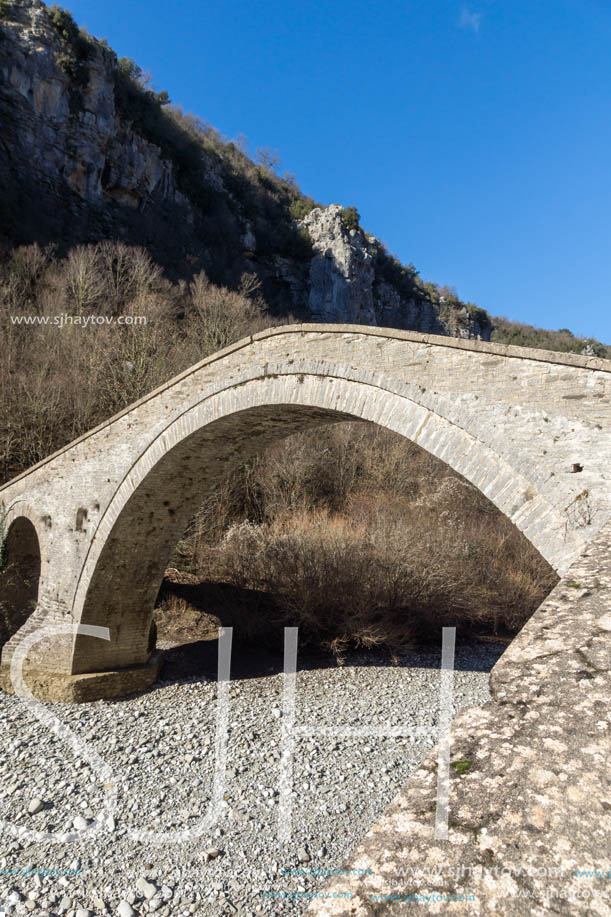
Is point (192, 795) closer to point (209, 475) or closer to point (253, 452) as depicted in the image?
point (209, 475)

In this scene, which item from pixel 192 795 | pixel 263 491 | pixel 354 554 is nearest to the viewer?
pixel 192 795

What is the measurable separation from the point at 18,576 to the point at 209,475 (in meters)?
5.07

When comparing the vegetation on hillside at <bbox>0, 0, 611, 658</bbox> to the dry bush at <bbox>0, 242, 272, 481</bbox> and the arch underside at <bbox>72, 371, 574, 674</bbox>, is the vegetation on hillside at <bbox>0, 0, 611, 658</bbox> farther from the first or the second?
the arch underside at <bbox>72, 371, 574, 674</bbox>

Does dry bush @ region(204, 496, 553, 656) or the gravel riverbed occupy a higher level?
dry bush @ region(204, 496, 553, 656)

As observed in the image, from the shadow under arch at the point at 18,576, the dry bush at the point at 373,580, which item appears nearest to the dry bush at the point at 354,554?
the dry bush at the point at 373,580

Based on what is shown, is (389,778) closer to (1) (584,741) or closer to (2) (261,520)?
(1) (584,741)

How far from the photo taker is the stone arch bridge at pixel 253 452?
3.70 metres

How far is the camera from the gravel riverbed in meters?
4.70

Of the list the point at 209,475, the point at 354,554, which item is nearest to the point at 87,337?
the point at 354,554

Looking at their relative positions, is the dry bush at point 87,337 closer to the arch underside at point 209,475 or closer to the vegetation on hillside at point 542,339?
the arch underside at point 209,475

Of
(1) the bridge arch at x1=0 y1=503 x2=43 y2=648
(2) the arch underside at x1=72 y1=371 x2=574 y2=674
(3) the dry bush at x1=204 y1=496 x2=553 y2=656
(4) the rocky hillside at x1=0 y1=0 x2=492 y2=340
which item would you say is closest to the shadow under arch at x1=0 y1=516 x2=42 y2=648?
(1) the bridge arch at x1=0 y1=503 x2=43 y2=648

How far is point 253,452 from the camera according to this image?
24.2 feet

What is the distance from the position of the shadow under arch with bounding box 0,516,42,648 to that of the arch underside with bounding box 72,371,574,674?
2.26 m

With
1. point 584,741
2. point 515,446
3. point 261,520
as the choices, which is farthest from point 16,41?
point 584,741
